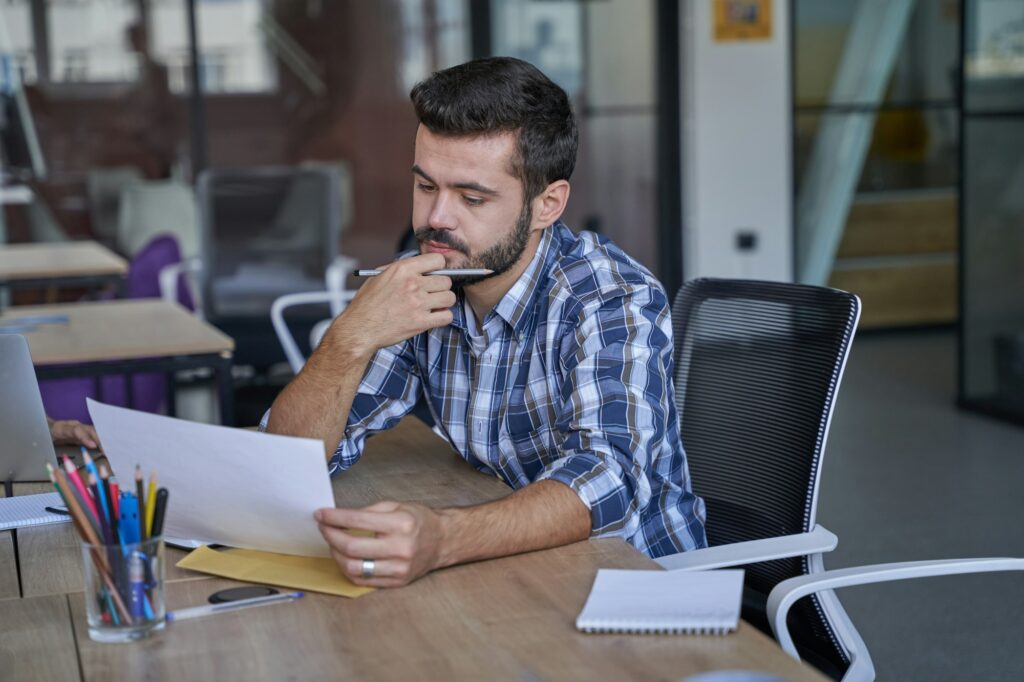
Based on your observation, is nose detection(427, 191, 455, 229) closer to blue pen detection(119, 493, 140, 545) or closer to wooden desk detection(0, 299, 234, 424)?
blue pen detection(119, 493, 140, 545)

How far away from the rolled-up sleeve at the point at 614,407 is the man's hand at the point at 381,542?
0.92 feet

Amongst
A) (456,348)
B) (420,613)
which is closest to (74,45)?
(456,348)

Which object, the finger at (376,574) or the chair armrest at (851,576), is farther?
the chair armrest at (851,576)

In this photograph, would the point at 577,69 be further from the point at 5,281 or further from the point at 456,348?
the point at 456,348

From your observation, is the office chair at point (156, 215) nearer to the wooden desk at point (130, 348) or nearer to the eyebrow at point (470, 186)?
the wooden desk at point (130, 348)

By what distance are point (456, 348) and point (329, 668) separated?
0.86 m

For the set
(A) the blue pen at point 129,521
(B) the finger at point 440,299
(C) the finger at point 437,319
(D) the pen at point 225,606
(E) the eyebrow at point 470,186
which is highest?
(E) the eyebrow at point 470,186

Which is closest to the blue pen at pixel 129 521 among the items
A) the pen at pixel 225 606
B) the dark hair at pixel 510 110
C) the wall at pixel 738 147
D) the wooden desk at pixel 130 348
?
the pen at pixel 225 606

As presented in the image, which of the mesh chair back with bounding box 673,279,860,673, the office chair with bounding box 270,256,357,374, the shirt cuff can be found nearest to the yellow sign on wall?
the office chair with bounding box 270,256,357,374

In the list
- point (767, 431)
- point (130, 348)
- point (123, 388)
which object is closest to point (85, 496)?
point (767, 431)

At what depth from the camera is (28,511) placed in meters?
1.80

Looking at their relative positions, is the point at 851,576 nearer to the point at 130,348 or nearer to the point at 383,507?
the point at 383,507

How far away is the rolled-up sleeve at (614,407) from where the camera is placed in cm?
166

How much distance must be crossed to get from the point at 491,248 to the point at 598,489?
434 millimetres
